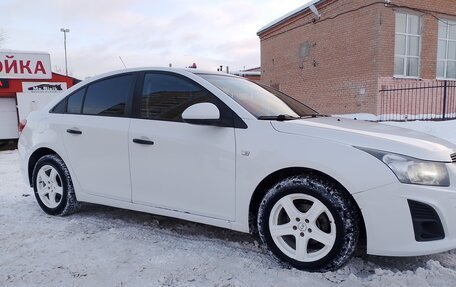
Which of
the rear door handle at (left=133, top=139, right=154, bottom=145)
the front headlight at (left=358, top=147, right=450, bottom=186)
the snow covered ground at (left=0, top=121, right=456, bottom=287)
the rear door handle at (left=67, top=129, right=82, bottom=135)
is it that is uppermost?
the rear door handle at (left=67, top=129, right=82, bottom=135)

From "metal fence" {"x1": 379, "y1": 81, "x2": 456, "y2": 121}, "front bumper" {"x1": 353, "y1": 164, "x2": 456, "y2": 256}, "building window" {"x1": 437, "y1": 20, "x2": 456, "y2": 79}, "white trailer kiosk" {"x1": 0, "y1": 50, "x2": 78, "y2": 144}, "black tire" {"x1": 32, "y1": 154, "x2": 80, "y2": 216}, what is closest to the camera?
"front bumper" {"x1": 353, "y1": 164, "x2": 456, "y2": 256}

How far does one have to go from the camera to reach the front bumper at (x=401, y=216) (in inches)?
102

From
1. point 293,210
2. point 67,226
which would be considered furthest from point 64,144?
point 293,210

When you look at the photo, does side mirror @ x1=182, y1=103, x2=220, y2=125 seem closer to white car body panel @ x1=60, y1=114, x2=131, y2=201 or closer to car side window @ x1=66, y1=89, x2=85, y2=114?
white car body panel @ x1=60, y1=114, x2=131, y2=201

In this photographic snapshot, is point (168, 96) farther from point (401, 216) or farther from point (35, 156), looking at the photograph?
point (401, 216)

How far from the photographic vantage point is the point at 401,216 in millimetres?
2598

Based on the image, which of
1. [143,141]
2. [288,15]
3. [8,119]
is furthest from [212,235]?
[288,15]

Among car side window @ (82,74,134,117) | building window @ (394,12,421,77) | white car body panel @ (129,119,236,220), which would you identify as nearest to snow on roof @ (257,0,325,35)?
building window @ (394,12,421,77)

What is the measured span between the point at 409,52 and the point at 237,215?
1187 centimetres

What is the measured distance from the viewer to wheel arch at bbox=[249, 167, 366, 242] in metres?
2.79

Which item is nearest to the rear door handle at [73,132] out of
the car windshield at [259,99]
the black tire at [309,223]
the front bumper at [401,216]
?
the car windshield at [259,99]

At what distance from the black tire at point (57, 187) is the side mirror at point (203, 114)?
1.86m

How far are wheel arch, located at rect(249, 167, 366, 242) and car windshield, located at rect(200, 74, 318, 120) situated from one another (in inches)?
19.4

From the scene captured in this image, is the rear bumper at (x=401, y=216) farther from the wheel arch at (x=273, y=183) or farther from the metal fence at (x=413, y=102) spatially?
the metal fence at (x=413, y=102)
